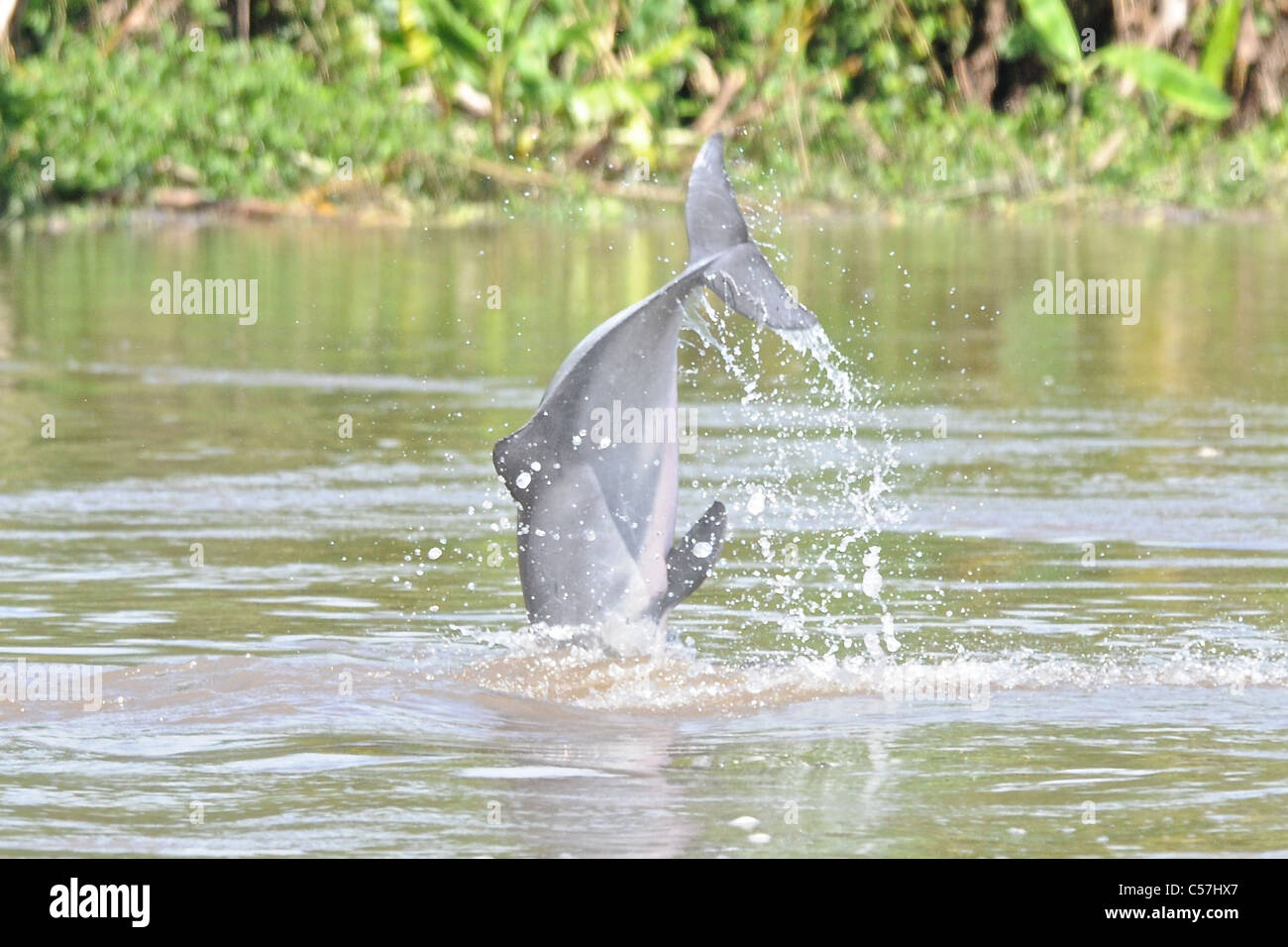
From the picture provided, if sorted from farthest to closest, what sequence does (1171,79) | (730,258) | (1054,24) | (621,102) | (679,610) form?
(1171,79) → (1054,24) → (621,102) → (679,610) → (730,258)

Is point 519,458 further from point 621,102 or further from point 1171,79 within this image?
point 1171,79

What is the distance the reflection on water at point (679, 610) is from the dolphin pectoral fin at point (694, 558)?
9.6 inches

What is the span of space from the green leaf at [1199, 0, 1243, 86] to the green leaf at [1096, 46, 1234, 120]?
637 mm

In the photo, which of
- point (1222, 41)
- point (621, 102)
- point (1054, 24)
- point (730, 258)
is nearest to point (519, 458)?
point (730, 258)

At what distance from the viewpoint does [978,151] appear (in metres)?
37.7

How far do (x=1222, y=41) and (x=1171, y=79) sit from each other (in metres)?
1.30

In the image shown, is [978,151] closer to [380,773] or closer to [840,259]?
[840,259]

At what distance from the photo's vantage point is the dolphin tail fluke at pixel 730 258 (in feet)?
26.9

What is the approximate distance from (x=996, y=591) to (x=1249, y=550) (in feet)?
4.63

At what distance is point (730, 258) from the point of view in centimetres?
827

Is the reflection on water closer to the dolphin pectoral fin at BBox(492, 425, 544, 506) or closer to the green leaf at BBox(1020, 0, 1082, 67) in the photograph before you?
the dolphin pectoral fin at BBox(492, 425, 544, 506)

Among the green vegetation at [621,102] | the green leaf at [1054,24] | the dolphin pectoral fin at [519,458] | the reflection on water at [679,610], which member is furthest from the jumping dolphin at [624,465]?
the green leaf at [1054,24]

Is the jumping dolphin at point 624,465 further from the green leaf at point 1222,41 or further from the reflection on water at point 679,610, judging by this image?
the green leaf at point 1222,41
